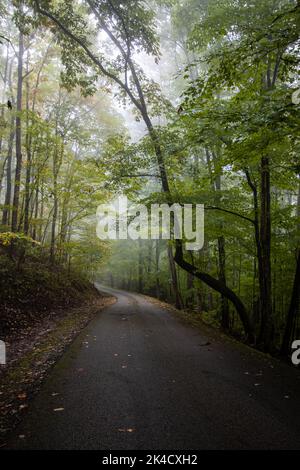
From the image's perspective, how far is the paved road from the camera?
9.61 ft

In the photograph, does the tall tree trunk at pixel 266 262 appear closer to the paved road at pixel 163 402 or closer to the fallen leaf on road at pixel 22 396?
the paved road at pixel 163 402

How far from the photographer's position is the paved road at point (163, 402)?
9.61 feet

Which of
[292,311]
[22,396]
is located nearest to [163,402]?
[22,396]

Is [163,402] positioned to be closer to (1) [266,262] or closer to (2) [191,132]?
(1) [266,262]

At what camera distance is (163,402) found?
12.4ft

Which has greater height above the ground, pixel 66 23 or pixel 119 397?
pixel 66 23

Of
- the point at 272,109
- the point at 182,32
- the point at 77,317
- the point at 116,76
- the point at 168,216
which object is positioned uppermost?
the point at 182,32

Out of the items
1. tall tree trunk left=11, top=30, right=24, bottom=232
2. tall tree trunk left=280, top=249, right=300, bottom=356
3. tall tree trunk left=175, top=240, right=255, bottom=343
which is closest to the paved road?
tall tree trunk left=280, top=249, right=300, bottom=356

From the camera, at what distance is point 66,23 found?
8.15 meters

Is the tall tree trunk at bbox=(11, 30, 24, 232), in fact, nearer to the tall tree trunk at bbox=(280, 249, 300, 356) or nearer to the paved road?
the paved road

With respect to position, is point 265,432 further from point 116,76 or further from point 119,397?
point 116,76

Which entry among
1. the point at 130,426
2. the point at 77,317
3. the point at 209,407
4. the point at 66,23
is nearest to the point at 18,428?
the point at 130,426
